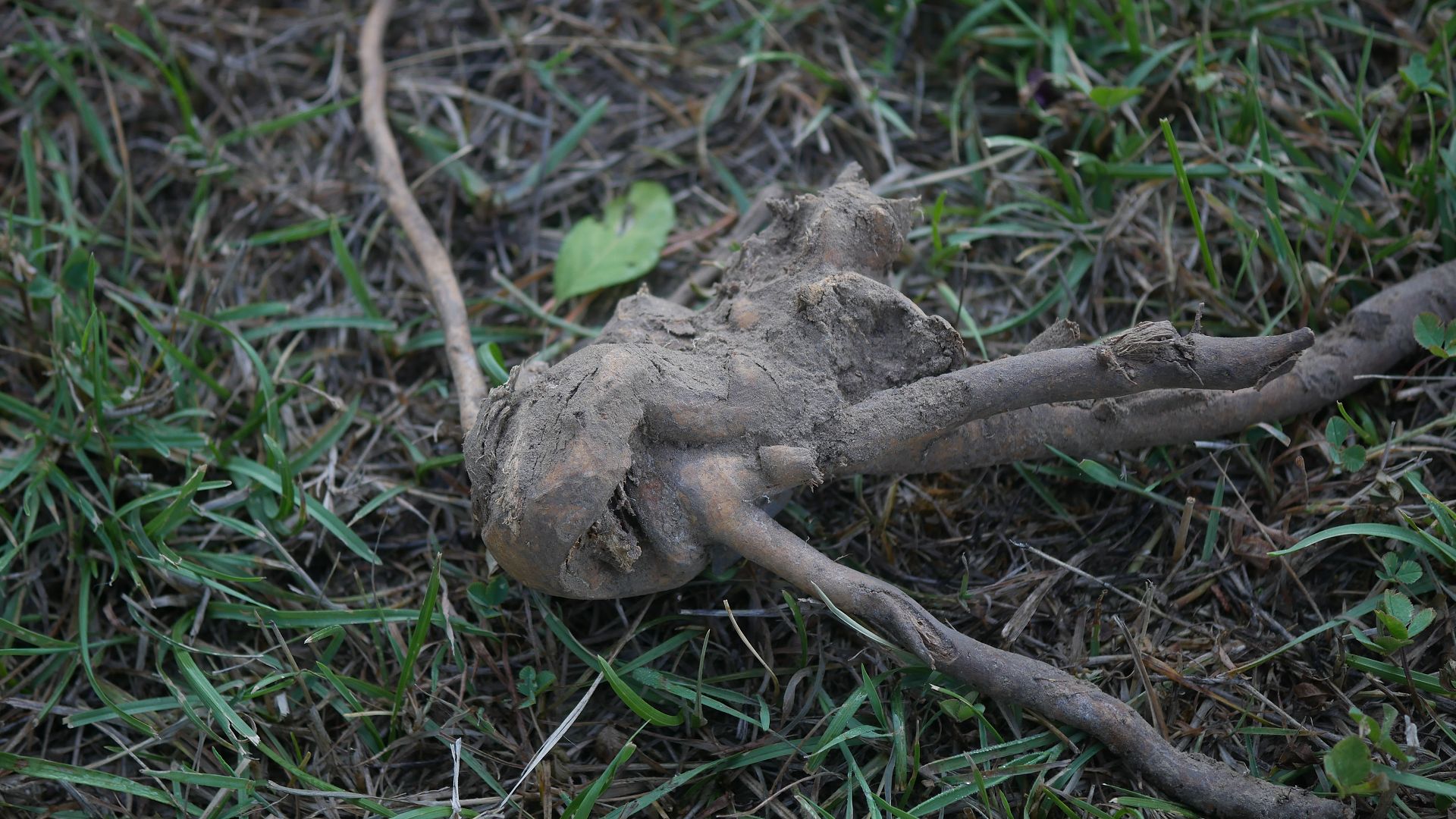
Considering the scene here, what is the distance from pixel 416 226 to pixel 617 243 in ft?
1.91

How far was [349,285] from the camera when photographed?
9.34ft

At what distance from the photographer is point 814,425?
6.72ft

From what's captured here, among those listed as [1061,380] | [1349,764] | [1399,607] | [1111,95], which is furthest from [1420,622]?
[1111,95]

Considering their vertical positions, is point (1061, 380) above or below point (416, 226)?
above

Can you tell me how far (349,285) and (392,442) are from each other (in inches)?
21.1

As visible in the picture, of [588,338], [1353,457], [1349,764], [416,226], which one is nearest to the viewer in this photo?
[1349,764]

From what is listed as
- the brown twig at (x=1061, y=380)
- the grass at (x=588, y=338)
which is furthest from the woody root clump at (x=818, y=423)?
the grass at (x=588, y=338)

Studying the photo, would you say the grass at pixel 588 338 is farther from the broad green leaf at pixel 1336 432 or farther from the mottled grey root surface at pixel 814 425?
the mottled grey root surface at pixel 814 425

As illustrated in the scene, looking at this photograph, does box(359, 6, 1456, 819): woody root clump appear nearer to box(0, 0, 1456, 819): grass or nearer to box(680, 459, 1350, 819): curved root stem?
box(680, 459, 1350, 819): curved root stem

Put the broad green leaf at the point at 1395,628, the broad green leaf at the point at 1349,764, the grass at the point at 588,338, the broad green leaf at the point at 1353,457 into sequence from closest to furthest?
1. the broad green leaf at the point at 1349,764
2. the broad green leaf at the point at 1395,628
3. the grass at the point at 588,338
4. the broad green leaf at the point at 1353,457

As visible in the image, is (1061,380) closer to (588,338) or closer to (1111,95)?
(1111,95)

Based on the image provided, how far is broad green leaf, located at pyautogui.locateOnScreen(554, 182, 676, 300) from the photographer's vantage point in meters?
2.82

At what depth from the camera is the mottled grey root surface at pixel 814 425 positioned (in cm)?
190

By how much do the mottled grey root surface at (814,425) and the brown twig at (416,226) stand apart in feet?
1.28
